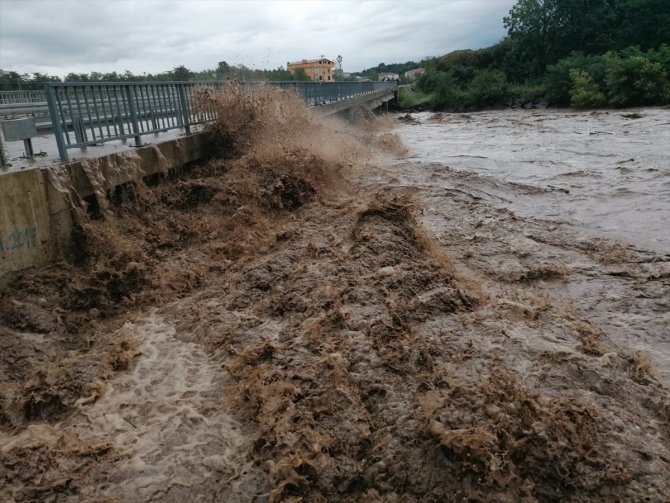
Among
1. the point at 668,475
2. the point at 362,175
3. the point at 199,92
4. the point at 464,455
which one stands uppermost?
the point at 199,92

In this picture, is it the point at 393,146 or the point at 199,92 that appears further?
the point at 393,146

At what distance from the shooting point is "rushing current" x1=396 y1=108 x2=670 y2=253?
9133mm

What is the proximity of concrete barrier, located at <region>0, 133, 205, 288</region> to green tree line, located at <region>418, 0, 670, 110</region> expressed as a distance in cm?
3545

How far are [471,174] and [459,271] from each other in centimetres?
682

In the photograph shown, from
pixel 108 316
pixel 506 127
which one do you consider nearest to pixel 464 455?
pixel 108 316

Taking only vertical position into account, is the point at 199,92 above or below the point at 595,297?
above

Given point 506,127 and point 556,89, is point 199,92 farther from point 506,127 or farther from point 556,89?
point 556,89

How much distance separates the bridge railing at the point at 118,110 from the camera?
6.93 meters

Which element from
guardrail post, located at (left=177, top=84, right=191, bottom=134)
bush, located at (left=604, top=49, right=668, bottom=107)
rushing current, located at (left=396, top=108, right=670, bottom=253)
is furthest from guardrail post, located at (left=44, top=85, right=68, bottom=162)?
bush, located at (left=604, top=49, right=668, bottom=107)

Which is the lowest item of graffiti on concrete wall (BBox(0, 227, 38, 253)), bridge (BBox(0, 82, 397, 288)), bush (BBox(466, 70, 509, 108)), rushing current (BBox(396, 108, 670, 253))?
rushing current (BBox(396, 108, 670, 253))

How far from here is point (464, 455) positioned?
333cm

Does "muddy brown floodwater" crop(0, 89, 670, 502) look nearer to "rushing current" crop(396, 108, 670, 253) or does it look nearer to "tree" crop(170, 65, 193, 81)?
"rushing current" crop(396, 108, 670, 253)

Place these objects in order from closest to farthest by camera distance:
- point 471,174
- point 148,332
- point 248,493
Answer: point 248,493 < point 148,332 < point 471,174

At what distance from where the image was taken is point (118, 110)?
8.05m
